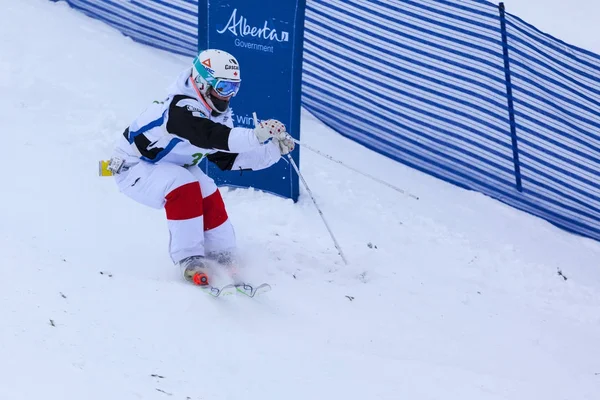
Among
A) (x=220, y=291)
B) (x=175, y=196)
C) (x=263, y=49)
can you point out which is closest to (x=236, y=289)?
(x=220, y=291)

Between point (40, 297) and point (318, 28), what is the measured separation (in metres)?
4.77

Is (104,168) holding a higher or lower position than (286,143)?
lower

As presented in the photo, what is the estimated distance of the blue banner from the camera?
6258mm

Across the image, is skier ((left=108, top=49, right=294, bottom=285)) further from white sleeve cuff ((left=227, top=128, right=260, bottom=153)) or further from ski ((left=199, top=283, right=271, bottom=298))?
ski ((left=199, top=283, right=271, bottom=298))

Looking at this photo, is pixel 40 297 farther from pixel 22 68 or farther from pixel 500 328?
pixel 22 68

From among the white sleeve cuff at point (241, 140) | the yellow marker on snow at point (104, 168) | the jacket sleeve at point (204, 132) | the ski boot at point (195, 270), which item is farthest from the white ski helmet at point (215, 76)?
the ski boot at point (195, 270)

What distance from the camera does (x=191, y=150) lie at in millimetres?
5148

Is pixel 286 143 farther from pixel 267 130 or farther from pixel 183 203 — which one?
pixel 183 203

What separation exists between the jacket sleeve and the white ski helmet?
17cm

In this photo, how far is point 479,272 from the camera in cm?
600

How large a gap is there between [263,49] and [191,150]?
1522 millimetres

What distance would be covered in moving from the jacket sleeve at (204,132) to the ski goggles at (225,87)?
0.18 meters

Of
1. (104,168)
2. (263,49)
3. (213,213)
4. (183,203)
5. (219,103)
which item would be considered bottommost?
(213,213)

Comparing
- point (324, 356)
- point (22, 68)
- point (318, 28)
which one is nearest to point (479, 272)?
point (324, 356)
